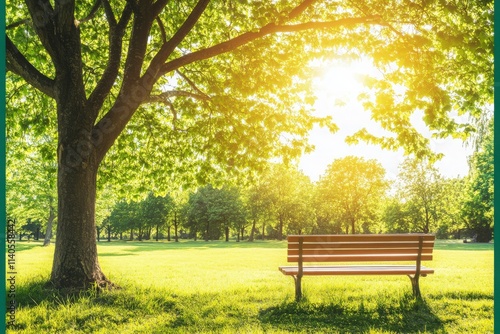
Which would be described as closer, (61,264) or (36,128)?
(61,264)

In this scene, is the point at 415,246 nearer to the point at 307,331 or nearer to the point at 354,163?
the point at 307,331

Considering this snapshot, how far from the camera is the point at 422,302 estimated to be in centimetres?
759

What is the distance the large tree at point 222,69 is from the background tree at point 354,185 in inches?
1857

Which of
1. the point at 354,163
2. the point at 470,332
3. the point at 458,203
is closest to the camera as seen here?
the point at 470,332

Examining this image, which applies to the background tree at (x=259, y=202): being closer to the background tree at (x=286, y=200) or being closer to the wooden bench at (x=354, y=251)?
the background tree at (x=286, y=200)

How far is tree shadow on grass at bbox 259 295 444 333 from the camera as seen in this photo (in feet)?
20.6

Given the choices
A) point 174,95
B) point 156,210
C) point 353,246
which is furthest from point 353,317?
point 156,210

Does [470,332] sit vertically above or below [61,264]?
below

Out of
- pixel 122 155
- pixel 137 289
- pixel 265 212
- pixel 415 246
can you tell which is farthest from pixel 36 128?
pixel 265 212

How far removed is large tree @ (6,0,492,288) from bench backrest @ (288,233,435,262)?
3031 mm

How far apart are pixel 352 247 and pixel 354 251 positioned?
4.0 inches

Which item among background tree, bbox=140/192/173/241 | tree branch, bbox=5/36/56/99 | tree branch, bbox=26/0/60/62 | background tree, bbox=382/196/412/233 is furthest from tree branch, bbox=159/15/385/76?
background tree, bbox=140/192/173/241

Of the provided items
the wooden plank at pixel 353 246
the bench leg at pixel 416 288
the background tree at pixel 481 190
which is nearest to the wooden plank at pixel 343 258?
the wooden plank at pixel 353 246

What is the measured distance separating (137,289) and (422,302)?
539cm
